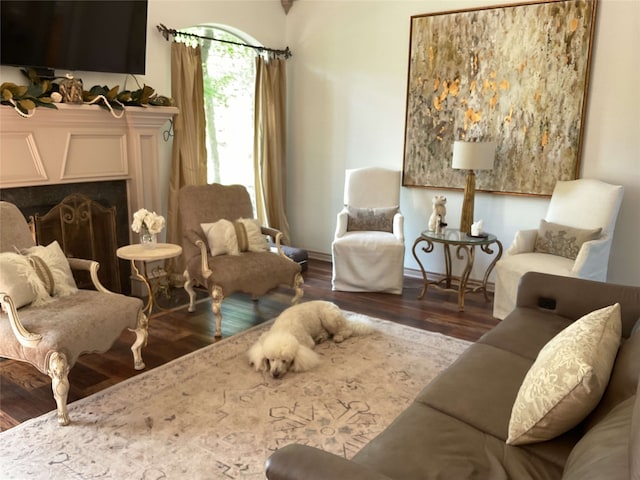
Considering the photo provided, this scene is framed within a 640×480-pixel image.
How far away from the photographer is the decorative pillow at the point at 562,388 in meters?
1.42

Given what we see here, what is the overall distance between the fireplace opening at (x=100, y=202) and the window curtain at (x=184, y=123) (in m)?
0.46

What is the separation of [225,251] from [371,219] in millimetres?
1532

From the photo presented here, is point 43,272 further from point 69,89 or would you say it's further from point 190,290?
point 69,89

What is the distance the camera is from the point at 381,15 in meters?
4.84

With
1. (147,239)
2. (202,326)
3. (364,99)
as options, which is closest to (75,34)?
(147,239)

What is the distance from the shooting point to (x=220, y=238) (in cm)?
371

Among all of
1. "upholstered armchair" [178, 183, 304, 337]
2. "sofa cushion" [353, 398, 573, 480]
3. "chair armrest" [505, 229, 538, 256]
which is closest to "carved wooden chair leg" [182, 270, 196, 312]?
"upholstered armchair" [178, 183, 304, 337]

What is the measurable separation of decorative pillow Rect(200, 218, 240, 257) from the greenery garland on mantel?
1.09 meters

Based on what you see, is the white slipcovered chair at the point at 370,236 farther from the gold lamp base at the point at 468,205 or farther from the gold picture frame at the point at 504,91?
the gold lamp base at the point at 468,205

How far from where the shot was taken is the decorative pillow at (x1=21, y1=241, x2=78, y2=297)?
110 inches

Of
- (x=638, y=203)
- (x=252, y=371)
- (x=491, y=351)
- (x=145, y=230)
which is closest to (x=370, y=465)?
(x=491, y=351)

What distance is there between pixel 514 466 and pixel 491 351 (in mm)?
757

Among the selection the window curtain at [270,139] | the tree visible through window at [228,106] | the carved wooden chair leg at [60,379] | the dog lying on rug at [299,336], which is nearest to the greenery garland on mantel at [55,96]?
the tree visible through window at [228,106]

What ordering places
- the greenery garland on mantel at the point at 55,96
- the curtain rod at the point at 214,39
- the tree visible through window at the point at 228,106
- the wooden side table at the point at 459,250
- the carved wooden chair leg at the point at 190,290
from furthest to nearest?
the tree visible through window at the point at 228,106, the curtain rod at the point at 214,39, the wooden side table at the point at 459,250, the carved wooden chair leg at the point at 190,290, the greenery garland on mantel at the point at 55,96
